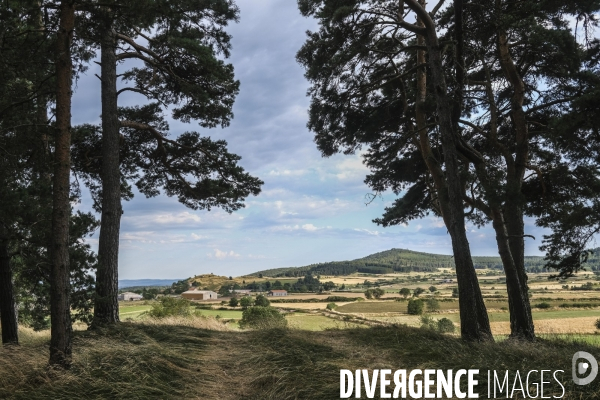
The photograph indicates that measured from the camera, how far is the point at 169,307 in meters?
19.2

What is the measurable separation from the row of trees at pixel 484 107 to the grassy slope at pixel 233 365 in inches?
106

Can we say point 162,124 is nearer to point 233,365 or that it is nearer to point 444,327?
point 233,365

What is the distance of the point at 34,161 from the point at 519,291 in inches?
486

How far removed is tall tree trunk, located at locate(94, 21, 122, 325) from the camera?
9414 millimetres

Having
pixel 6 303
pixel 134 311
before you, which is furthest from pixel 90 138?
pixel 134 311

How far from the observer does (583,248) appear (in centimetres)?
1064

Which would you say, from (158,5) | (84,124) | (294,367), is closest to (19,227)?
(84,124)

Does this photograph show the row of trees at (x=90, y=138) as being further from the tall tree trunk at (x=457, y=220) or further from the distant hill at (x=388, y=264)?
the distant hill at (x=388, y=264)

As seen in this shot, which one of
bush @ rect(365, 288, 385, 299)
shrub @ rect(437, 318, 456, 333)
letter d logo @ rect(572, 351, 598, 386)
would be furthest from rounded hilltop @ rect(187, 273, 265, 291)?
letter d logo @ rect(572, 351, 598, 386)

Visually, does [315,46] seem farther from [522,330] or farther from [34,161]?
[522,330]

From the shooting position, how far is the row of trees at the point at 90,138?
5891mm

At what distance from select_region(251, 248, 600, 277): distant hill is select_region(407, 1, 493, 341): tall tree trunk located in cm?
449

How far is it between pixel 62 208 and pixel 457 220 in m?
7.41

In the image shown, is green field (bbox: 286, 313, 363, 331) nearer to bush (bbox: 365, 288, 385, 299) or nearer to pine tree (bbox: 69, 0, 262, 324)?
pine tree (bbox: 69, 0, 262, 324)
